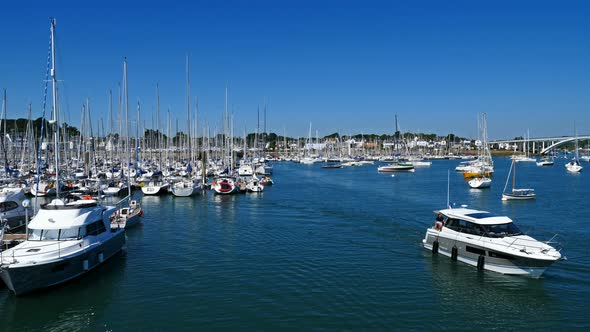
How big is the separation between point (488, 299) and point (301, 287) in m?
8.79

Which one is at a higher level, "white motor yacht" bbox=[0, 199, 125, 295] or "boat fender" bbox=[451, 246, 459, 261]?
"white motor yacht" bbox=[0, 199, 125, 295]

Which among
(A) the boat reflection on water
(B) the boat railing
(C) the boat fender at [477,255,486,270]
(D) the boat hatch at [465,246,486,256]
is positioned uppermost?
(B) the boat railing

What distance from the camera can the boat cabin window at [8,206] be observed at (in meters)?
32.3

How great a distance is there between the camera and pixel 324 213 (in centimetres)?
4719

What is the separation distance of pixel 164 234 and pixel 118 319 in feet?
56.7

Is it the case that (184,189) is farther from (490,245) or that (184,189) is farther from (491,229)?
(490,245)

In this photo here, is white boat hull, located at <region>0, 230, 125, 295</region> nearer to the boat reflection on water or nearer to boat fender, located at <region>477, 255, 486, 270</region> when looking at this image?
the boat reflection on water

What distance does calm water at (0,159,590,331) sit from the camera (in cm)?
1848

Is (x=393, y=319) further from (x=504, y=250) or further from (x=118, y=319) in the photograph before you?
(x=118, y=319)

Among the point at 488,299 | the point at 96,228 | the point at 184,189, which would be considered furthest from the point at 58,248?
the point at 184,189

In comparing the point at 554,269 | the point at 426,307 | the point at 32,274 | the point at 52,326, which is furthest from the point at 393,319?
the point at 32,274

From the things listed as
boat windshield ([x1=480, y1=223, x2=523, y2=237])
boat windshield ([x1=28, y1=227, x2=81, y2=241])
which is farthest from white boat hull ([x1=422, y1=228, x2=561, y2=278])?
boat windshield ([x1=28, y1=227, x2=81, y2=241])

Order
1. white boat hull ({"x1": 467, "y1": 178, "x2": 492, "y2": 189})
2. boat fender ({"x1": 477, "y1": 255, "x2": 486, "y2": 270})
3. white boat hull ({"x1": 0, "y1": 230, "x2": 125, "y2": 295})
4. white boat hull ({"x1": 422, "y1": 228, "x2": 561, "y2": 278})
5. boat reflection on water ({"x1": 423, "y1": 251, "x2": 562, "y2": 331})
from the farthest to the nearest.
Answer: white boat hull ({"x1": 467, "y1": 178, "x2": 492, "y2": 189}) < boat fender ({"x1": 477, "y1": 255, "x2": 486, "y2": 270}) < white boat hull ({"x1": 422, "y1": 228, "x2": 561, "y2": 278}) < white boat hull ({"x1": 0, "y1": 230, "x2": 125, "y2": 295}) < boat reflection on water ({"x1": 423, "y1": 251, "x2": 562, "y2": 331})

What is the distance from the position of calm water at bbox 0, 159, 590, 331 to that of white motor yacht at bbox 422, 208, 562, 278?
2.06 feet
